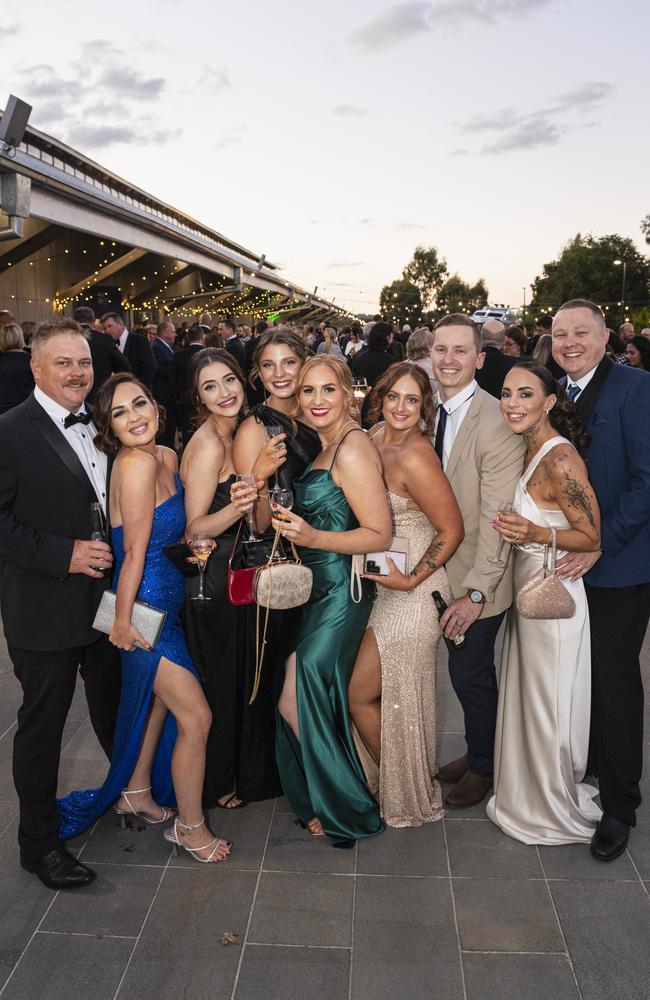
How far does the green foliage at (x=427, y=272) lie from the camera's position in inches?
4466

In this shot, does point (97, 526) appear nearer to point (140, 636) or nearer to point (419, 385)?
point (140, 636)

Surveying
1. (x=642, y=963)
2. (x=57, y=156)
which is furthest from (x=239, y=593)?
(x=57, y=156)

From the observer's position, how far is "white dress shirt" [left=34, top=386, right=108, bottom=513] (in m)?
2.92

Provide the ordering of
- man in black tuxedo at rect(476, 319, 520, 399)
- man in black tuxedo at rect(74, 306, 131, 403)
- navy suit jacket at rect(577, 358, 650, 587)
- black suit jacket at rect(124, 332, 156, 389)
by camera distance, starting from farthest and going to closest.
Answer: black suit jacket at rect(124, 332, 156, 389) → man in black tuxedo at rect(74, 306, 131, 403) → man in black tuxedo at rect(476, 319, 520, 399) → navy suit jacket at rect(577, 358, 650, 587)

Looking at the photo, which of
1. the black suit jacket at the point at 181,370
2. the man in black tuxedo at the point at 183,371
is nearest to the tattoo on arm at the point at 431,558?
the man in black tuxedo at the point at 183,371

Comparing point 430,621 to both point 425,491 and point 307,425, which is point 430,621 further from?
point 307,425

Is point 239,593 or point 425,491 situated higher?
point 425,491

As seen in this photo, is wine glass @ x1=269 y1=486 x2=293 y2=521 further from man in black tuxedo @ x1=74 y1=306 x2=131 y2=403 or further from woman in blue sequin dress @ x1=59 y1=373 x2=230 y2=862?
man in black tuxedo @ x1=74 y1=306 x2=131 y2=403

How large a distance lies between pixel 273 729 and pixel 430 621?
95cm

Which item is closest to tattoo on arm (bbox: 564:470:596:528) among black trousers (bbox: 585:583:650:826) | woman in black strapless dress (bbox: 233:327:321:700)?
black trousers (bbox: 585:583:650:826)

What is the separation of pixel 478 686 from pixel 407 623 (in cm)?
54

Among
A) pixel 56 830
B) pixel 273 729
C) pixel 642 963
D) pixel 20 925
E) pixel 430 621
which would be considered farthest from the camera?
pixel 273 729

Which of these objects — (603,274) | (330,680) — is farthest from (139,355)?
(603,274)

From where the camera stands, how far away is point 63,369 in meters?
2.92
